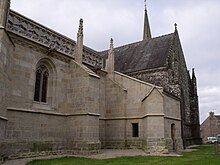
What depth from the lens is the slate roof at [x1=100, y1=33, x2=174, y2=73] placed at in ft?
80.9

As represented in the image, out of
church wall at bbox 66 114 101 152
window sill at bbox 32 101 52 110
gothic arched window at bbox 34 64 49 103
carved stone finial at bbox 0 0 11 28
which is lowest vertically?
church wall at bbox 66 114 101 152

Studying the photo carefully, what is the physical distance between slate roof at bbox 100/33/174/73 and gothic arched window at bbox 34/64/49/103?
42.4 ft

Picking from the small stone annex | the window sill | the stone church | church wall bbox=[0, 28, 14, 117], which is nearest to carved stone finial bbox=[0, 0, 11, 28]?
the stone church

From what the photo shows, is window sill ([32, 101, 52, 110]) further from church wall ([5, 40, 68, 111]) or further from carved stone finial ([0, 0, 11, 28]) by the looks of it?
carved stone finial ([0, 0, 11, 28])

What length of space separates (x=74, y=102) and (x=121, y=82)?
5450mm

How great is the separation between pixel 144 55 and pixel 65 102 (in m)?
14.6

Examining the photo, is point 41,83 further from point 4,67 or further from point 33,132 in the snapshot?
point 4,67

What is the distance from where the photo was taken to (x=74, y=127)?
44.4 ft

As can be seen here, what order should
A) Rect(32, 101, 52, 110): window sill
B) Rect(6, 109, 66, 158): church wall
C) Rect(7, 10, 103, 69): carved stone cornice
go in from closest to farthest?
Rect(6, 109, 66, 158): church wall
Rect(7, 10, 103, 69): carved stone cornice
Rect(32, 101, 52, 110): window sill

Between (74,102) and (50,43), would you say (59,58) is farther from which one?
(74,102)

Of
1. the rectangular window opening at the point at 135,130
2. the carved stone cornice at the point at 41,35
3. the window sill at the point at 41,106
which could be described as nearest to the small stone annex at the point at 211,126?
the rectangular window opening at the point at 135,130

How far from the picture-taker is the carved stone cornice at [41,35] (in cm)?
1182

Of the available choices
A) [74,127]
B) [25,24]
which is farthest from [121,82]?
[25,24]

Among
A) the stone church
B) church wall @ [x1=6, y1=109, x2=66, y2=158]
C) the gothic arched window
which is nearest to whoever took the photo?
church wall @ [x1=6, y1=109, x2=66, y2=158]
